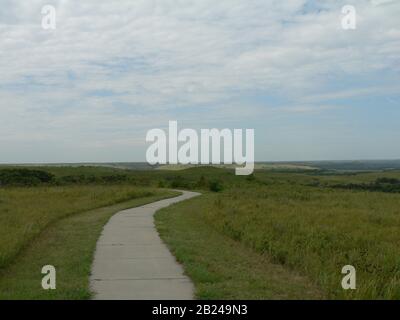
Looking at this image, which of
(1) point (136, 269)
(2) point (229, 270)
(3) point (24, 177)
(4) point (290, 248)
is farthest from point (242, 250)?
(3) point (24, 177)

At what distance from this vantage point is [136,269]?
924cm

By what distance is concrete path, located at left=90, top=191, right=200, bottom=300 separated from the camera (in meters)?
7.49

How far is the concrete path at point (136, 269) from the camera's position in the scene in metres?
7.49

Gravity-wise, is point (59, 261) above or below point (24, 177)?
above

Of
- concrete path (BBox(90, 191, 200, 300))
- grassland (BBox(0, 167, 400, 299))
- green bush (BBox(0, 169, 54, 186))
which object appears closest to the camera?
concrete path (BBox(90, 191, 200, 300))

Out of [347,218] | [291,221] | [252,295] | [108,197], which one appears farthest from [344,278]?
[108,197]

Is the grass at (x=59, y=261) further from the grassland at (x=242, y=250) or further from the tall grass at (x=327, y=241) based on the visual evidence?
the tall grass at (x=327, y=241)

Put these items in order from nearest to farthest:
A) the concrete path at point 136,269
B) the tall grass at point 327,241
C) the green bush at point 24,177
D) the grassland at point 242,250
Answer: the concrete path at point 136,269 < the grassland at point 242,250 < the tall grass at point 327,241 < the green bush at point 24,177
